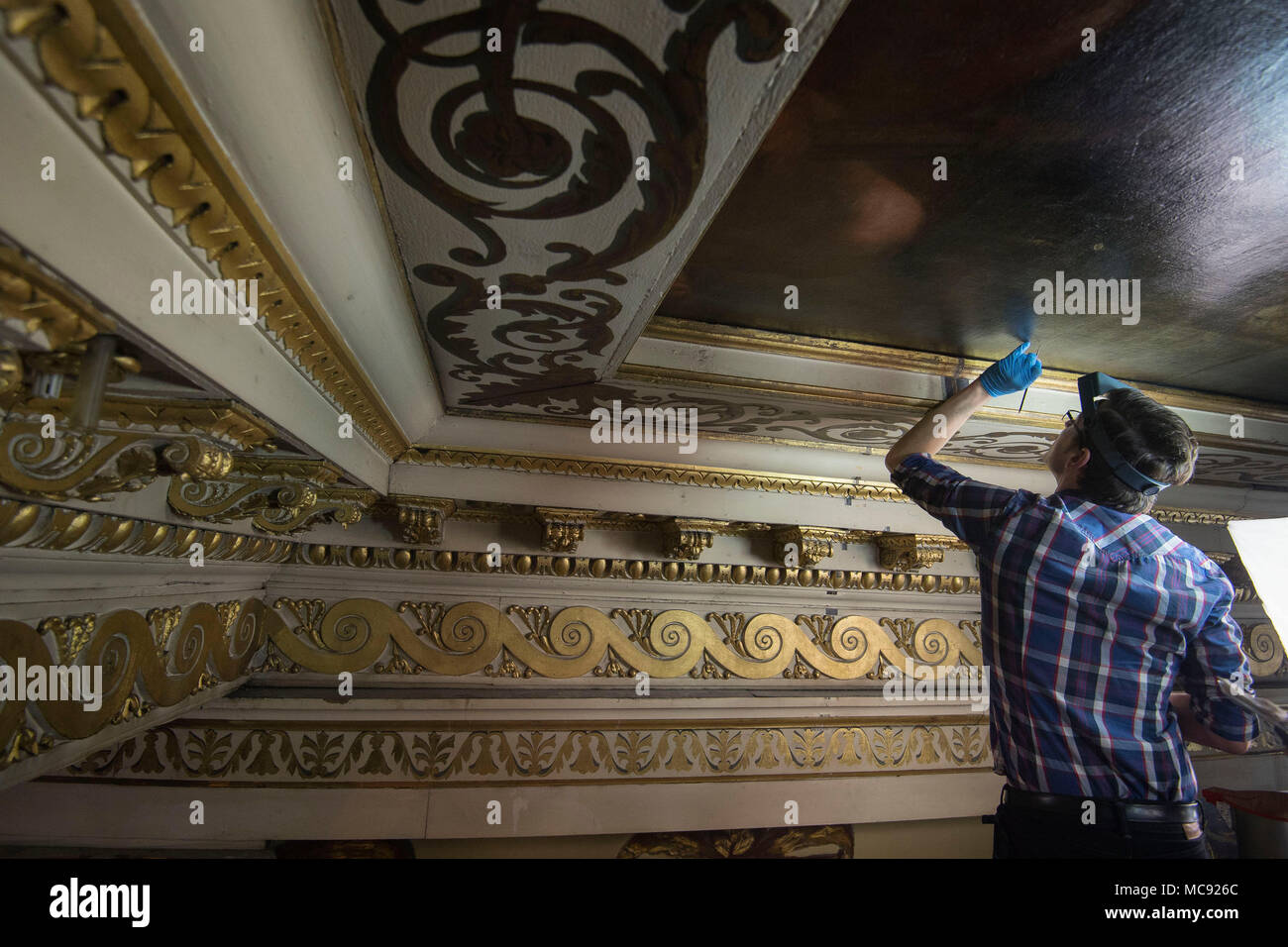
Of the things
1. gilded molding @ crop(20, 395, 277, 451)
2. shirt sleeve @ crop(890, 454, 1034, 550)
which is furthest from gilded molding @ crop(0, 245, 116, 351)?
shirt sleeve @ crop(890, 454, 1034, 550)

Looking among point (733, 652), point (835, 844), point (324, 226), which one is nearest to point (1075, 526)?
point (324, 226)

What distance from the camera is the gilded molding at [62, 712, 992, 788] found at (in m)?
1.71

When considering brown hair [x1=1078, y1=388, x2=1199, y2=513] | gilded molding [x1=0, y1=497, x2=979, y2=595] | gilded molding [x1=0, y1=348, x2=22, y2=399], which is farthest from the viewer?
brown hair [x1=1078, y1=388, x2=1199, y2=513]

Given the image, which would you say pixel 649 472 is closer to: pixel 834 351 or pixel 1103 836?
pixel 834 351

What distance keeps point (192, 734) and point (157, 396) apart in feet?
5.04

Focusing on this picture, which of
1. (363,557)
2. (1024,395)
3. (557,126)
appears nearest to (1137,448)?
(1024,395)

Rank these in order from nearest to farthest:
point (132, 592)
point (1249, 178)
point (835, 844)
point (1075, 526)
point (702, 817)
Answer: point (1249, 178)
point (1075, 526)
point (132, 592)
point (702, 817)
point (835, 844)

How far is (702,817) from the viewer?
196 centimetres

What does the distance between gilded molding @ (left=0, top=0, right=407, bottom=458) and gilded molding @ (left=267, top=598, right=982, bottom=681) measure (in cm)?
137

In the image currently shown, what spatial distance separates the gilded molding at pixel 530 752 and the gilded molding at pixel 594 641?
0.55 ft

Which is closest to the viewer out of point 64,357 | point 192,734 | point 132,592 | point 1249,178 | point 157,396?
point 64,357

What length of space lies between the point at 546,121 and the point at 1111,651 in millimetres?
1020

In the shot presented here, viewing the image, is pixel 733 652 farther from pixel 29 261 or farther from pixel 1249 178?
pixel 29 261

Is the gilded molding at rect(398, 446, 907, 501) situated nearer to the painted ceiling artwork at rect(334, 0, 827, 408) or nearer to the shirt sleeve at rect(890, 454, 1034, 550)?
the shirt sleeve at rect(890, 454, 1034, 550)
